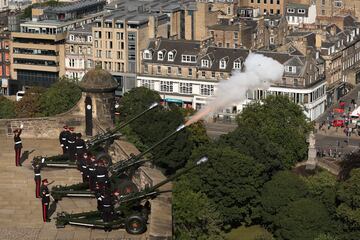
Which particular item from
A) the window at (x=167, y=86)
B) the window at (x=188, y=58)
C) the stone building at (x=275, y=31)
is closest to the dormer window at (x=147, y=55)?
the window at (x=167, y=86)

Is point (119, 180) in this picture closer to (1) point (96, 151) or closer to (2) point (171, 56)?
(1) point (96, 151)

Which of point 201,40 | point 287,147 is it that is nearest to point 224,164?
point 287,147

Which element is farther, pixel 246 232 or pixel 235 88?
pixel 246 232

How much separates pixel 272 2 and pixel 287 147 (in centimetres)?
7804

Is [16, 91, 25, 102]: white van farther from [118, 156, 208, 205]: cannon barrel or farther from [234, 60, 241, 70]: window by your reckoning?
[118, 156, 208, 205]: cannon barrel

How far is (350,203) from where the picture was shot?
225ft

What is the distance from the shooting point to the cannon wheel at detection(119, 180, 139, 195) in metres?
27.2

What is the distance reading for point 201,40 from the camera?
138 metres

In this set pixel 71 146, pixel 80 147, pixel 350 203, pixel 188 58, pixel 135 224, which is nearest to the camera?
pixel 135 224

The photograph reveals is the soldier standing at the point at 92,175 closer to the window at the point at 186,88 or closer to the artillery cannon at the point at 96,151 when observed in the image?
the artillery cannon at the point at 96,151

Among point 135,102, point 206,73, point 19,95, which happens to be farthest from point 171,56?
point 135,102

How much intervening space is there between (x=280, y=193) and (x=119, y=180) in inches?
1832

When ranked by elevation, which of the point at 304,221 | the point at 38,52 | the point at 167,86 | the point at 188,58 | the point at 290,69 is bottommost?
the point at 304,221

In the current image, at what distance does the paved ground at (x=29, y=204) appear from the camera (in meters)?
24.7
